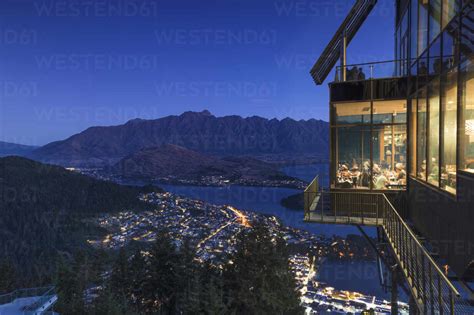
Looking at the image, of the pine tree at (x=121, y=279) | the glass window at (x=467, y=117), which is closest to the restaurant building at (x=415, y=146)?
the glass window at (x=467, y=117)

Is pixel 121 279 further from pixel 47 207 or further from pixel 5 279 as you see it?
pixel 47 207

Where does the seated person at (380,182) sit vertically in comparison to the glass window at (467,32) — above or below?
below

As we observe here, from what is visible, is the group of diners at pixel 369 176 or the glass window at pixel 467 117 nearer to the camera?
the glass window at pixel 467 117

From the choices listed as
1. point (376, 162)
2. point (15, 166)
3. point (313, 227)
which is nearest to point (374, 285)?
point (313, 227)

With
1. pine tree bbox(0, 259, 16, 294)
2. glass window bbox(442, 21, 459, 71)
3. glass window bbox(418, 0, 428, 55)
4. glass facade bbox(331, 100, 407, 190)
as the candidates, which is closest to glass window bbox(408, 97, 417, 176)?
glass facade bbox(331, 100, 407, 190)

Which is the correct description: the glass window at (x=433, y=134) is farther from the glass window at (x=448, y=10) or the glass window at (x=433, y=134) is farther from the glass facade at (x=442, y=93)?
the glass window at (x=448, y=10)

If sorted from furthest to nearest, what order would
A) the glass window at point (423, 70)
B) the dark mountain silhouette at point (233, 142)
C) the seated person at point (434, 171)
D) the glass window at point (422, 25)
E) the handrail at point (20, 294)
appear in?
the dark mountain silhouette at point (233, 142) < the handrail at point (20, 294) < the glass window at point (422, 25) < the glass window at point (423, 70) < the seated person at point (434, 171)

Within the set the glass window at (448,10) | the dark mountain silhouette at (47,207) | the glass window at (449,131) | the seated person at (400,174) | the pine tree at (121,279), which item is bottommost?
the dark mountain silhouette at (47,207)

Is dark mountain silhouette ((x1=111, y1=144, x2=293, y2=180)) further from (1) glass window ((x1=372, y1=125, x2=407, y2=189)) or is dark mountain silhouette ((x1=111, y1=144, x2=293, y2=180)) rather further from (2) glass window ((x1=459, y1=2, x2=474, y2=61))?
(2) glass window ((x1=459, y1=2, x2=474, y2=61))
